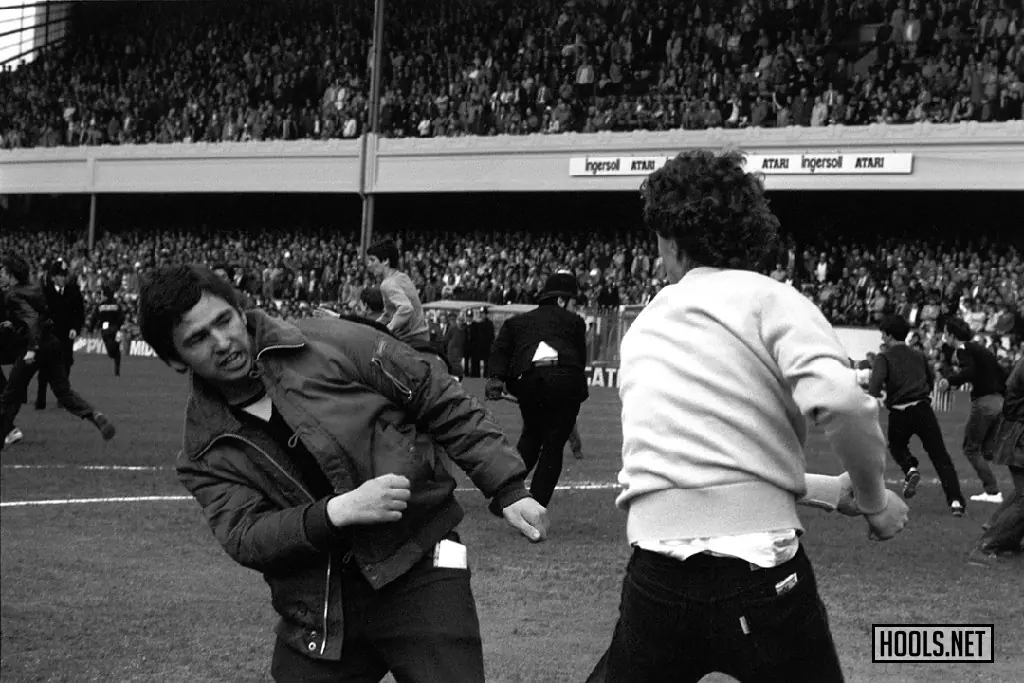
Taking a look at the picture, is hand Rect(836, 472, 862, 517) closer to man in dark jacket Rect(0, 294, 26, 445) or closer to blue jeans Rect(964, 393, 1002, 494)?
blue jeans Rect(964, 393, 1002, 494)

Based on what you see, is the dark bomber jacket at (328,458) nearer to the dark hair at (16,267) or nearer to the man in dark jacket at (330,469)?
the man in dark jacket at (330,469)

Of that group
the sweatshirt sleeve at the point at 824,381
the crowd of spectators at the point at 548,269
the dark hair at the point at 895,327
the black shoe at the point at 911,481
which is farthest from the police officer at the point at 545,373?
the crowd of spectators at the point at 548,269

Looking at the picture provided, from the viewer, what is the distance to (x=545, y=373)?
32.7 ft

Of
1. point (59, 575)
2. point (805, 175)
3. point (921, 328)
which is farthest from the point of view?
point (805, 175)

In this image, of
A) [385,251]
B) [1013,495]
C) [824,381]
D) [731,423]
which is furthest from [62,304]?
[824,381]

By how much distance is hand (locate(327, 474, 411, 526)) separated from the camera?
10.6ft

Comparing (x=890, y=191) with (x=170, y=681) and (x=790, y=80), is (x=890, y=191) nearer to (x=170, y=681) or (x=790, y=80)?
(x=790, y=80)

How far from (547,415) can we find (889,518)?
6.93 metres

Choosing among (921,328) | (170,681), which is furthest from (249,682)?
(921,328)

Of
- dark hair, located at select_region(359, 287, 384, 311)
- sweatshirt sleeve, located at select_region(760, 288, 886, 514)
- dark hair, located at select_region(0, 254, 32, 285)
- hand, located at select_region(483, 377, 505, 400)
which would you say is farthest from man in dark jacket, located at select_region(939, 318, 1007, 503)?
sweatshirt sleeve, located at select_region(760, 288, 886, 514)

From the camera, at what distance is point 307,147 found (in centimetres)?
4588

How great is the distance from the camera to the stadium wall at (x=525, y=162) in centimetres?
3394

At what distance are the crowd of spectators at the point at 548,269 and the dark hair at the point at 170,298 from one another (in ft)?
55.4

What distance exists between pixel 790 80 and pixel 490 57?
11.0 metres
